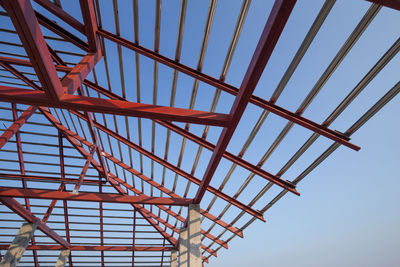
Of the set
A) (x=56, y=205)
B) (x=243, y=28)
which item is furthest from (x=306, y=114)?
(x=56, y=205)

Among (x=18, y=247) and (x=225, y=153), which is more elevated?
(x=225, y=153)

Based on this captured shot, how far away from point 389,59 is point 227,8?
3.72 m

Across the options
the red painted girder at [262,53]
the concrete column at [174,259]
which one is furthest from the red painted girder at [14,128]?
the concrete column at [174,259]

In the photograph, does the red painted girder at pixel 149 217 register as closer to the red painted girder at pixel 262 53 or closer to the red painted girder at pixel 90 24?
the red painted girder at pixel 90 24

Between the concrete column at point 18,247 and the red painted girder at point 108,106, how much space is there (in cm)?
1161

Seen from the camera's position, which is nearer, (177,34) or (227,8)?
(227,8)

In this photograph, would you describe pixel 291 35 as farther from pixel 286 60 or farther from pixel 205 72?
pixel 205 72

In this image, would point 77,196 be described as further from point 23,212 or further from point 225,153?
point 225,153

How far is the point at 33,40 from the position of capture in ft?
12.3

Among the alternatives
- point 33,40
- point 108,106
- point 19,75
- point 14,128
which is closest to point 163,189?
point 14,128

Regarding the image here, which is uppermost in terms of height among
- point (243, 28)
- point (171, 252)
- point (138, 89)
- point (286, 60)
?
point (138, 89)

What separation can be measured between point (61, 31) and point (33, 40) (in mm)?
4286

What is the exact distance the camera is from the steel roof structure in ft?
16.3

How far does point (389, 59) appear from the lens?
171 inches
